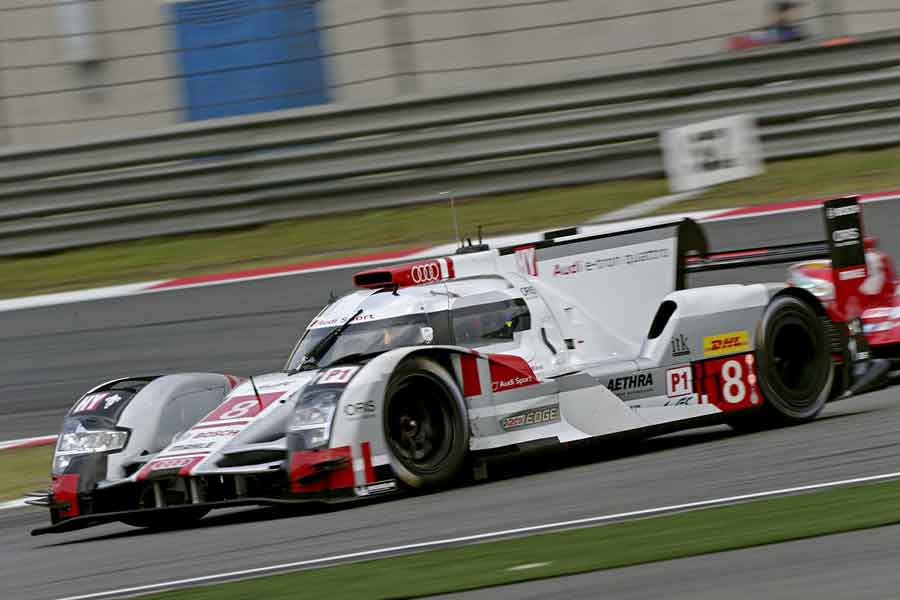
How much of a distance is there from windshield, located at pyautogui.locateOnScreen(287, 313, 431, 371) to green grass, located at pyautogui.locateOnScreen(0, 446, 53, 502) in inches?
83.1

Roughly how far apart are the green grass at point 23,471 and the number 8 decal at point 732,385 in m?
3.87

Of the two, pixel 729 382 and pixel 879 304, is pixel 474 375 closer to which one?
pixel 729 382

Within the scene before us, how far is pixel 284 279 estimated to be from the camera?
12336 mm

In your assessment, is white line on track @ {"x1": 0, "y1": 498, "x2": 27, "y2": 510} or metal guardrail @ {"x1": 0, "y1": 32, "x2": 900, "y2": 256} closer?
white line on track @ {"x1": 0, "y1": 498, "x2": 27, "y2": 510}

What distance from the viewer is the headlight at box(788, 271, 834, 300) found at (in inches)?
379

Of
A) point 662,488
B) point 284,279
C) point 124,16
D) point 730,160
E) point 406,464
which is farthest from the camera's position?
point 124,16

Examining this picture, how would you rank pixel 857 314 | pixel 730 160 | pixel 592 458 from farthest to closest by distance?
pixel 730 160
pixel 857 314
pixel 592 458

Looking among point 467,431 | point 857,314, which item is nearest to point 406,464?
point 467,431

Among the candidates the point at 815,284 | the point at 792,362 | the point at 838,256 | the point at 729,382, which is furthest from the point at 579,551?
the point at 815,284

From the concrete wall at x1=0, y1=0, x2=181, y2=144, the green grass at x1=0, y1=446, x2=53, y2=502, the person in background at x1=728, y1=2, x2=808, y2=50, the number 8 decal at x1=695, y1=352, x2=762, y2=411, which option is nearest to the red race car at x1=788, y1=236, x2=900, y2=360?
the number 8 decal at x1=695, y1=352, x2=762, y2=411

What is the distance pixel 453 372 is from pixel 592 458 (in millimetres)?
1154

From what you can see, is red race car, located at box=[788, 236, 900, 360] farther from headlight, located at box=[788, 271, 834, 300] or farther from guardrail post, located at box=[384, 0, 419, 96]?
guardrail post, located at box=[384, 0, 419, 96]

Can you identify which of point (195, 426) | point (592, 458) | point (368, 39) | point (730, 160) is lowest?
point (592, 458)

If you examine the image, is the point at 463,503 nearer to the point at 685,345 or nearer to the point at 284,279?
the point at 685,345
